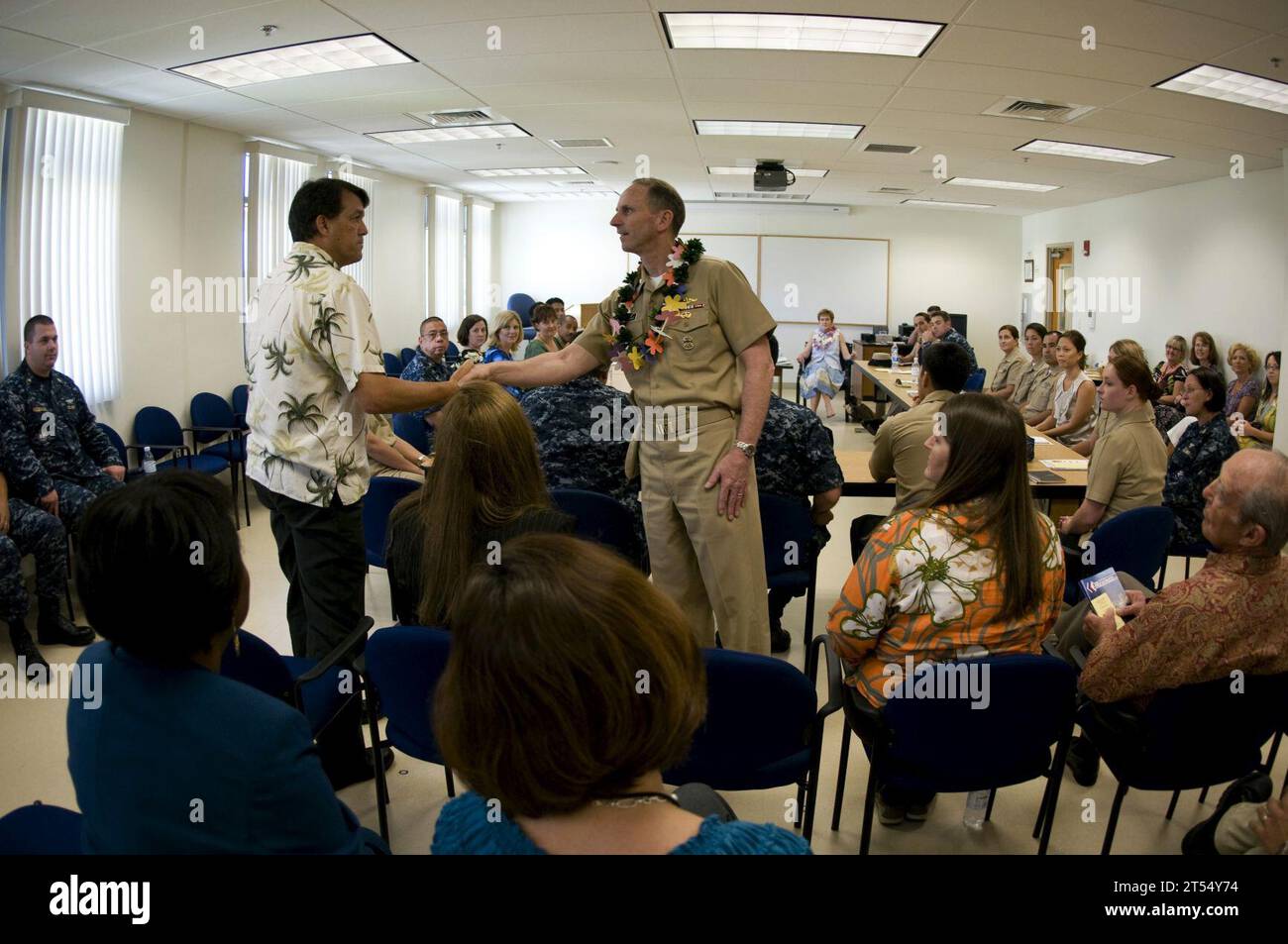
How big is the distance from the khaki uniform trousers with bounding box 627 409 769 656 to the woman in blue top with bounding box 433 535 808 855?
1.59 m

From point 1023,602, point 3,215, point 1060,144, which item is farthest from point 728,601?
point 1060,144

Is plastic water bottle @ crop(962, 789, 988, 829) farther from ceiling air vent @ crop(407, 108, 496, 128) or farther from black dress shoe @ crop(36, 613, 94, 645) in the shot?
ceiling air vent @ crop(407, 108, 496, 128)

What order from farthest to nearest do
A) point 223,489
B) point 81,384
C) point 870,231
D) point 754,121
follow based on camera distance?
point 870,231 < point 754,121 < point 81,384 < point 223,489

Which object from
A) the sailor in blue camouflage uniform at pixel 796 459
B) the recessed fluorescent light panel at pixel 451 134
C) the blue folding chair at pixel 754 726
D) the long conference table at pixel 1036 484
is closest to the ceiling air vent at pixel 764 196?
the recessed fluorescent light panel at pixel 451 134

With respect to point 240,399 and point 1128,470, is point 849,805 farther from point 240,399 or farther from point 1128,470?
point 240,399

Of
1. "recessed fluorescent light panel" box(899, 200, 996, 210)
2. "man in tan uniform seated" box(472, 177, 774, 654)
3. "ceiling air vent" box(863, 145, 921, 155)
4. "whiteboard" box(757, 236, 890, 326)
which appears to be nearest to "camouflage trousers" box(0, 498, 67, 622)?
"man in tan uniform seated" box(472, 177, 774, 654)

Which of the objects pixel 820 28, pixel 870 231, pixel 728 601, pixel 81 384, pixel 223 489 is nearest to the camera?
pixel 223 489

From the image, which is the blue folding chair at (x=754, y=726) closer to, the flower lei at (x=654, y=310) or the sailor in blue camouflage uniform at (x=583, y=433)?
the flower lei at (x=654, y=310)

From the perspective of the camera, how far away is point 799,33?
4547 millimetres

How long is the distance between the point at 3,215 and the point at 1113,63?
258 inches

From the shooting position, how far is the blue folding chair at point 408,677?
1914 mm

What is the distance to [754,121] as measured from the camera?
6996 mm
